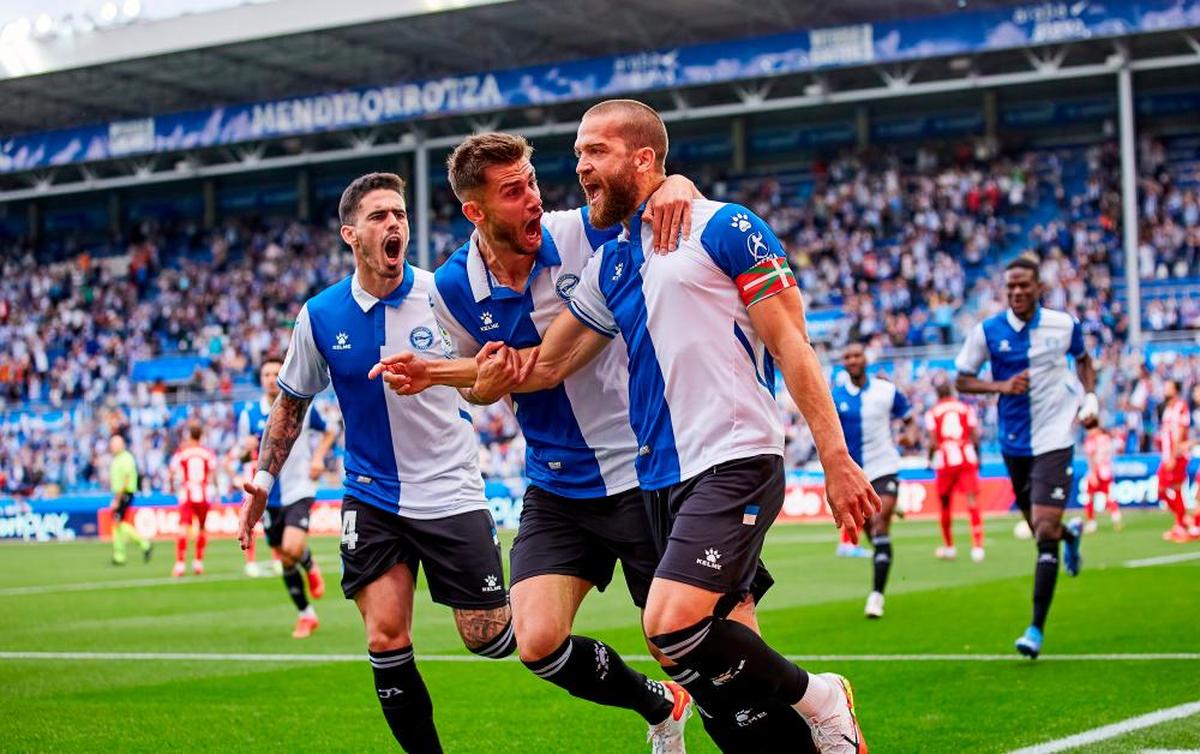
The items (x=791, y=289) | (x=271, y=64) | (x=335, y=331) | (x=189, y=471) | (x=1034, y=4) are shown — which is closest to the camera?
(x=791, y=289)

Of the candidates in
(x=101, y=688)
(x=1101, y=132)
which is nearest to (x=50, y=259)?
(x=1101, y=132)

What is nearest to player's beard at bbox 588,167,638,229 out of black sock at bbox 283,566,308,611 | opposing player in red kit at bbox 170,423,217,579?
black sock at bbox 283,566,308,611

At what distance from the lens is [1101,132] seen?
40.7 metres

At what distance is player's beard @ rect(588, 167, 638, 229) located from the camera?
555 centimetres

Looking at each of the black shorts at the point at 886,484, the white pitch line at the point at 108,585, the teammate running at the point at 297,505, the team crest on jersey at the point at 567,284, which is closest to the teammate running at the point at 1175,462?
the black shorts at the point at 886,484

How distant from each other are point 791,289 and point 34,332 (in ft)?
154

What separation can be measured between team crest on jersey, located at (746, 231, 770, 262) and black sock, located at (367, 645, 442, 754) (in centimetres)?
249

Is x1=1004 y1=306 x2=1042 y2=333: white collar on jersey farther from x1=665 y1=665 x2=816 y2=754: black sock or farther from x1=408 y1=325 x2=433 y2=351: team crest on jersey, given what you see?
x1=665 y1=665 x2=816 y2=754: black sock

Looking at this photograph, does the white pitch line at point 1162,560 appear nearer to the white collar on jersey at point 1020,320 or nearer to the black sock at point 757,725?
the white collar on jersey at point 1020,320

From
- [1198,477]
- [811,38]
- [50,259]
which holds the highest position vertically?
[811,38]

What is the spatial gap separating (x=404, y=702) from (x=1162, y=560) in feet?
43.8

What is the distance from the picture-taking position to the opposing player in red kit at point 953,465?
19953 millimetres

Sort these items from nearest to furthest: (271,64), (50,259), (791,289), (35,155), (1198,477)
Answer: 1. (791,289)
2. (1198,477)
3. (271,64)
4. (35,155)
5. (50,259)

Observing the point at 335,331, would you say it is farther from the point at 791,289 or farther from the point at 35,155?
the point at 35,155
